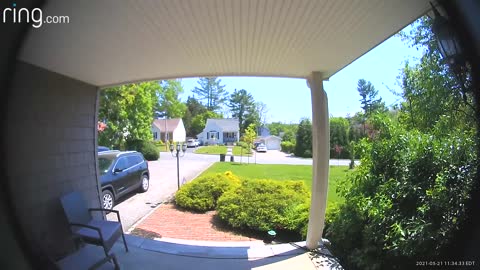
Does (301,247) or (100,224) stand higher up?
(100,224)

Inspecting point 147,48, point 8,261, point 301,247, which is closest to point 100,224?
point 8,261

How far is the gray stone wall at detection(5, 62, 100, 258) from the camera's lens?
3078 mm

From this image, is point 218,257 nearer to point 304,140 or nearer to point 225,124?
point 304,140

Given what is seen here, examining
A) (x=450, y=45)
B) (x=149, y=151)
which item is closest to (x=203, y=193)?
(x=450, y=45)

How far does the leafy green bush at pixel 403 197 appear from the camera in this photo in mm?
2305

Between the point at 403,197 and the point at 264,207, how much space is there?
362 cm

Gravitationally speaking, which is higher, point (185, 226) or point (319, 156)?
point (319, 156)

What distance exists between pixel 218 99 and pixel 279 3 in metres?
59.3

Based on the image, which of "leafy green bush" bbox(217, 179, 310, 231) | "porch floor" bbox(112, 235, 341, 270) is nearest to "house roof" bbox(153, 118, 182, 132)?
"leafy green bush" bbox(217, 179, 310, 231)

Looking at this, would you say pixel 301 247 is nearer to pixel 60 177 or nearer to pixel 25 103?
pixel 60 177

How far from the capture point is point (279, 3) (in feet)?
6.99

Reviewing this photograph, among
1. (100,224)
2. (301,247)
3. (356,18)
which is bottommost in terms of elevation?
(301,247)

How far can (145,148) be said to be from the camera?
19.5 meters

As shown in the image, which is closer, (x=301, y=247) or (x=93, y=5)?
(x=93, y=5)
